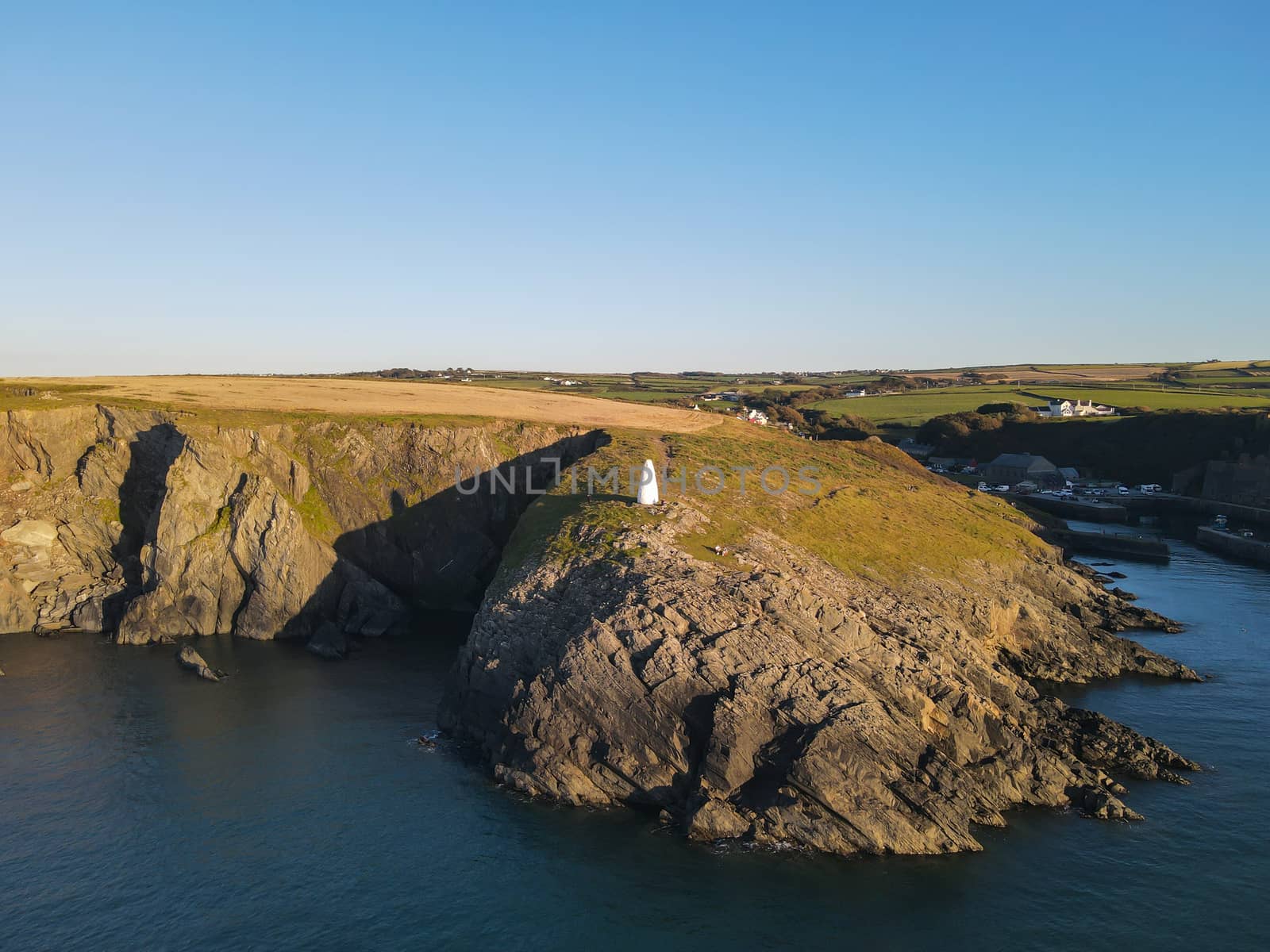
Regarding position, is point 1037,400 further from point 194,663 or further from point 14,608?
point 14,608

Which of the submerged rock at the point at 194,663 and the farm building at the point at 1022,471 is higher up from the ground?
the farm building at the point at 1022,471

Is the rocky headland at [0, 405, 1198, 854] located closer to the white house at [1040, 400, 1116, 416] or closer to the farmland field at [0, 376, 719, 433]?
the farmland field at [0, 376, 719, 433]

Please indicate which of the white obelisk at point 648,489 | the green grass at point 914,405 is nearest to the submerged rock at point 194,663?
the white obelisk at point 648,489

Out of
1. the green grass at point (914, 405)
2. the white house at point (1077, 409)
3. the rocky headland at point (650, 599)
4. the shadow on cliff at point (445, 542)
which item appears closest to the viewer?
the rocky headland at point (650, 599)

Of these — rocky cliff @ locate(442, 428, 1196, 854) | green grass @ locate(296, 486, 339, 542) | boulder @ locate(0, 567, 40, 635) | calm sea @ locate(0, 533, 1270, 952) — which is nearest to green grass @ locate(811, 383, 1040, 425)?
green grass @ locate(296, 486, 339, 542)

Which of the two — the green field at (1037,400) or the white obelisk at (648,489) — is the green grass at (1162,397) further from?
the white obelisk at (648,489)

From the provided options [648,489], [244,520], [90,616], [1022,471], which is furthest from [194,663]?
[1022,471]

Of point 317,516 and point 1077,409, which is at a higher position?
point 1077,409

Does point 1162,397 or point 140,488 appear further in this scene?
point 1162,397
